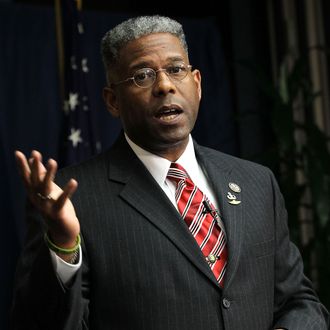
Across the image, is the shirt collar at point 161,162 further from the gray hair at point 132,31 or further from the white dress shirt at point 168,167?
the gray hair at point 132,31

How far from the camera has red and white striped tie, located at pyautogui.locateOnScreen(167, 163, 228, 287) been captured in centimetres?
156

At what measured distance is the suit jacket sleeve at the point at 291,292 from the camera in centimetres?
161

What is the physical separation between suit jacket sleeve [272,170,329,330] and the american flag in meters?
1.61

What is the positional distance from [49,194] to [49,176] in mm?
45

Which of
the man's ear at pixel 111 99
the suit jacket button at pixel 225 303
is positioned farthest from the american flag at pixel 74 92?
the suit jacket button at pixel 225 303

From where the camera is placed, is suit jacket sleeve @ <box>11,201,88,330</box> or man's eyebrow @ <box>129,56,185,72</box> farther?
man's eyebrow @ <box>129,56,185,72</box>

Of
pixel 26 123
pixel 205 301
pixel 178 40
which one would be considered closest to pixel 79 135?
pixel 26 123

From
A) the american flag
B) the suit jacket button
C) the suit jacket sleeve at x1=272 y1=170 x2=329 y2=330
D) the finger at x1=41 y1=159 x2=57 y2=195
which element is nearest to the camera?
the finger at x1=41 y1=159 x2=57 y2=195

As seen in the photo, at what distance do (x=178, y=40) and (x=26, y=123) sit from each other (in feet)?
6.17

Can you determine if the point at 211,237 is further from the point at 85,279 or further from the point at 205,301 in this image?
the point at 85,279

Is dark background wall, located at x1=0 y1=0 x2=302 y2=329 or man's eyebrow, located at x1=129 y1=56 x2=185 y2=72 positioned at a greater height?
man's eyebrow, located at x1=129 y1=56 x2=185 y2=72

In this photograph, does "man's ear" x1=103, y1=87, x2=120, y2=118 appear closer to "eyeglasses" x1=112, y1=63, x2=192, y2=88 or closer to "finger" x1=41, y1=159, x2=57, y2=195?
"eyeglasses" x1=112, y1=63, x2=192, y2=88

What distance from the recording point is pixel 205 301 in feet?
4.92

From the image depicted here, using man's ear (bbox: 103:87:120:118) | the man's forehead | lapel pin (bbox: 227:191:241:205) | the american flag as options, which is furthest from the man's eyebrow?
the american flag
